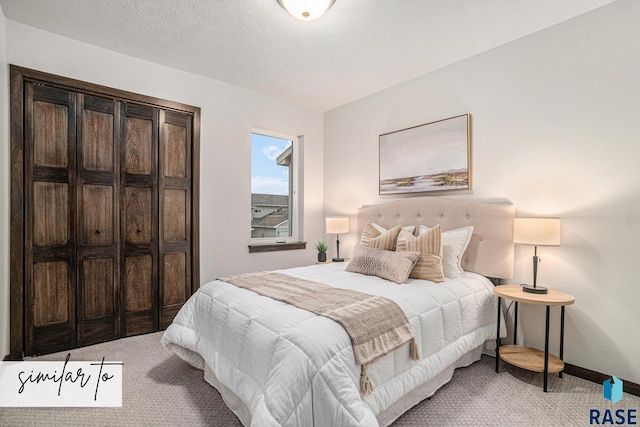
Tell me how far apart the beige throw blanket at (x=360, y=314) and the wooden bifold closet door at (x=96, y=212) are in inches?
54.2

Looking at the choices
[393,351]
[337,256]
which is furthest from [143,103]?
[393,351]

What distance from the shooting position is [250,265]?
3775 millimetres

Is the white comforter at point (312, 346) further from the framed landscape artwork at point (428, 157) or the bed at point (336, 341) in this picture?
the framed landscape artwork at point (428, 157)

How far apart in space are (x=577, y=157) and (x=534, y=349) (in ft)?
4.87

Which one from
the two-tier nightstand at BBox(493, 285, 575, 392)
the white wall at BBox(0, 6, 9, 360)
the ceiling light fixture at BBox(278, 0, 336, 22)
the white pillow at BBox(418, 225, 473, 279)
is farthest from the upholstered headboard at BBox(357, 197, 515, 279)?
the white wall at BBox(0, 6, 9, 360)

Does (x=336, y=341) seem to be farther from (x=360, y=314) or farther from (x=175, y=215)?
(x=175, y=215)

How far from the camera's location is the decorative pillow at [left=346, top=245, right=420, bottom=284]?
94.7 inches

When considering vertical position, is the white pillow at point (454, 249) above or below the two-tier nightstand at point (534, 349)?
above

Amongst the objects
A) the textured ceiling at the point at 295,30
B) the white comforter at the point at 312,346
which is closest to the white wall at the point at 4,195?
the textured ceiling at the point at 295,30

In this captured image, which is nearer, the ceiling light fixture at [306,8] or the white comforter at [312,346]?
the white comforter at [312,346]

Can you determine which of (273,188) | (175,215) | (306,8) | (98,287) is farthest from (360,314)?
(273,188)

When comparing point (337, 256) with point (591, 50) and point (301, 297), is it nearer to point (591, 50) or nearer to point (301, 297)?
point (301, 297)

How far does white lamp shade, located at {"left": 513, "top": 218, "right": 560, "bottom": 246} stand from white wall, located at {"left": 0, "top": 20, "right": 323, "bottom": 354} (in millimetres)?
2642

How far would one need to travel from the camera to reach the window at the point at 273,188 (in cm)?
402
